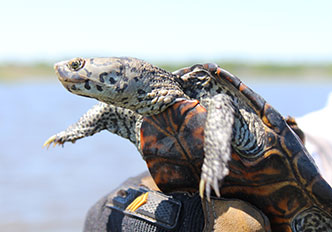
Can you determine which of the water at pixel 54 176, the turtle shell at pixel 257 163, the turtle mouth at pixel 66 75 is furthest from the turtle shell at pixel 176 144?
the water at pixel 54 176

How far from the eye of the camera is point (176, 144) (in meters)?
1.49

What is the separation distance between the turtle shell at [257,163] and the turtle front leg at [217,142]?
8cm

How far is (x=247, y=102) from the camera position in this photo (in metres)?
1.54

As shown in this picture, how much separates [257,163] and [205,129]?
0.88ft

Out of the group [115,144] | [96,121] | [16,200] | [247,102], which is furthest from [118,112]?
[115,144]

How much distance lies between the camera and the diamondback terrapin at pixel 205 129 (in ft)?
4.71

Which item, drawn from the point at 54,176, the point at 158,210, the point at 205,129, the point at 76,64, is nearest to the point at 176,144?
the point at 205,129

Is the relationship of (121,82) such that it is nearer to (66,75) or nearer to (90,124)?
(66,75)

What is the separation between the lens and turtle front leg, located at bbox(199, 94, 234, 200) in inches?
49.1

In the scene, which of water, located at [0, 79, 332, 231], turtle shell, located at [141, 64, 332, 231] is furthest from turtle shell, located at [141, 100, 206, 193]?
water, located at [0, 79, 332, 231]

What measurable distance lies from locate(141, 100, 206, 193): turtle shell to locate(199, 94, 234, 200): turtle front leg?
0.08 m

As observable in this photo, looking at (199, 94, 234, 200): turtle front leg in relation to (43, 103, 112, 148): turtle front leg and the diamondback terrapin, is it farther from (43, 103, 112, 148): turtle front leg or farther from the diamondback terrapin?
(43, 103, 112, 148): turtle front leg

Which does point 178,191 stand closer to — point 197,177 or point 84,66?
point 197,177

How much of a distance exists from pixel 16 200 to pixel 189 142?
388 centimetres
